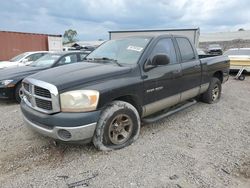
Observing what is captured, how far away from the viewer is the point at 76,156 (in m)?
3.54

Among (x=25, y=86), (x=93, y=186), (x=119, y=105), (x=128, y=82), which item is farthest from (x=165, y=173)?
(x=25, y=86)

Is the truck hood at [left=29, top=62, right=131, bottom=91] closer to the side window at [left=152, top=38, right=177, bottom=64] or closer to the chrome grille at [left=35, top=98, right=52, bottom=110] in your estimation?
the chrome grille at [left=35, top=98, right=52, bottom=110]

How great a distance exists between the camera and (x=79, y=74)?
11.6 feet

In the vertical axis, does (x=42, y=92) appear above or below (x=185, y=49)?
below

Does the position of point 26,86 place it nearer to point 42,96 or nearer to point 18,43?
point 42,96

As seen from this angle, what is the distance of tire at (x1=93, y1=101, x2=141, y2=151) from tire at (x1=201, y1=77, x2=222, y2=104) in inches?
119

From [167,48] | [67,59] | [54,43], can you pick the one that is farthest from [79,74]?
[54,43]

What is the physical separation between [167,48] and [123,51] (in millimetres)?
910

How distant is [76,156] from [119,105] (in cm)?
99

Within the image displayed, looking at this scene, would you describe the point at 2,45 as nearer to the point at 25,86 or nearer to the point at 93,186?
the point at 25,86

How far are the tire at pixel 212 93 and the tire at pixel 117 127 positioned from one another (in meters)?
3.01

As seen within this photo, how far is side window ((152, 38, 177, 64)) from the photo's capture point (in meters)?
4.38

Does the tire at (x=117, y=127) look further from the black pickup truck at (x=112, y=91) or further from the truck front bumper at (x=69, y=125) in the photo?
the truck front bumper at (x=69, y=125)

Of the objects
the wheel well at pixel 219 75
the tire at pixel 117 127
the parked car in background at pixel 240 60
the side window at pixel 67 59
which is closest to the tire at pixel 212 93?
the wheel well at pixel 219 75
